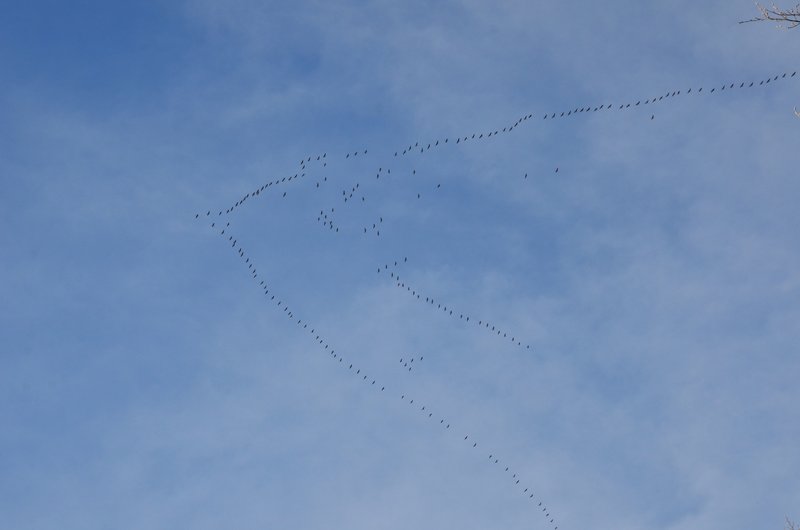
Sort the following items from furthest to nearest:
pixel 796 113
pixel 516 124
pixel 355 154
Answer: pixel 516 124
pixel 355 154
pixel 796 113

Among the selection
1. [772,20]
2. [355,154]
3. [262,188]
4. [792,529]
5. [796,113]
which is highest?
[262,188]

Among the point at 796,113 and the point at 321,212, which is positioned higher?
the point at 321,212

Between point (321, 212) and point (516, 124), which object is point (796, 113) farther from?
point (321, 212)

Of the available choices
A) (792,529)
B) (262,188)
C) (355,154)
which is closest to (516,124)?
(355,154)

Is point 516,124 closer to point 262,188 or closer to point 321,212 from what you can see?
point 321,212

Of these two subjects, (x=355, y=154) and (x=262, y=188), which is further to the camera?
(x=262, y=188)

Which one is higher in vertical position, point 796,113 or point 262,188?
point 262,188

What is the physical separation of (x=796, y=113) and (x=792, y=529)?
1298 cm

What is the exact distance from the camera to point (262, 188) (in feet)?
172

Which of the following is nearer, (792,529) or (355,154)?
(792,529)

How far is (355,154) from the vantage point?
43969 millimetres

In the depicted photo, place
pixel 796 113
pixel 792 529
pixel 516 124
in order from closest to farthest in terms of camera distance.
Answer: pixel 796 113 → pixel 792 529 → pixel 516 124

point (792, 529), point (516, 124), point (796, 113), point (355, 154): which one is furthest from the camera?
point (516, 124)

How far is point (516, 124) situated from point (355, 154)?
1272 cm
